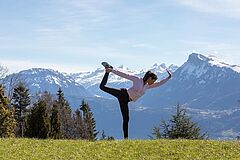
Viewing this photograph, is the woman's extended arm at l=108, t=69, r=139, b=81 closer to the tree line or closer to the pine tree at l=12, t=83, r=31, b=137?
the tree line

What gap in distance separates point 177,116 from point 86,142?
23744 millimetres

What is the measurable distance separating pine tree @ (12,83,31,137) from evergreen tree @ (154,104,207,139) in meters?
52.0

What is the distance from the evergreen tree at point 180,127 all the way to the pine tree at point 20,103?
171ft

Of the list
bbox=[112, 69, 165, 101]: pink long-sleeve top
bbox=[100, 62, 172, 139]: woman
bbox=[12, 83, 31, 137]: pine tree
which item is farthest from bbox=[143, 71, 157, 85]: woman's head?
bbox=[12, 83, 31, 137]: pine tree

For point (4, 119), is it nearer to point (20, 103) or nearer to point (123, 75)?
point (20, 103)

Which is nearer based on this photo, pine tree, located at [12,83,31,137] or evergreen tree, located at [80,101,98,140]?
pine tree, located at [12,83,31,137]

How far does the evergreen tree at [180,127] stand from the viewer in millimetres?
45263

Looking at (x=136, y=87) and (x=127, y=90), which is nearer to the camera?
(x=127, y=90)

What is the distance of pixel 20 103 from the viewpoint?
94.4 metres

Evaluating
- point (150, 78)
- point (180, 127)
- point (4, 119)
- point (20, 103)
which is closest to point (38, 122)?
point (4, 119)

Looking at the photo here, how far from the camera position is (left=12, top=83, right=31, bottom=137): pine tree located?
307 feet

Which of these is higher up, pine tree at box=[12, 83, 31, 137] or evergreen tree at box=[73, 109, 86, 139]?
pine tree at box=[12, 83, 31, 137]

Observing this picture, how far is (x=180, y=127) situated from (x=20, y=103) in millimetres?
53680

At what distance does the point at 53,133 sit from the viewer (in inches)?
2744
